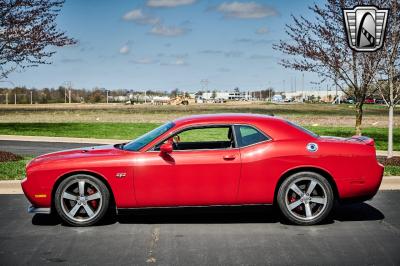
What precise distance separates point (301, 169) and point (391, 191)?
3.39 m

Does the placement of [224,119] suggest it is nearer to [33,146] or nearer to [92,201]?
[92,201]

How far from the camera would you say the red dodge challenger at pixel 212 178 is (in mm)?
7270

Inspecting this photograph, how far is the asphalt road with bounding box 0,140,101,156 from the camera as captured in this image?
17172mm

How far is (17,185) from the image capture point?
10109 mm

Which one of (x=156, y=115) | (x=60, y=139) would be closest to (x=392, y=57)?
(x=60, y=139)

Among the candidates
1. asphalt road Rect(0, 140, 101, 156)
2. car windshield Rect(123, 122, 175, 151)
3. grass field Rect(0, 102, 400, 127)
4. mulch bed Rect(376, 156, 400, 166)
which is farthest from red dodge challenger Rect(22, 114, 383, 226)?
grass field Rect(0, 102, 400, 127)

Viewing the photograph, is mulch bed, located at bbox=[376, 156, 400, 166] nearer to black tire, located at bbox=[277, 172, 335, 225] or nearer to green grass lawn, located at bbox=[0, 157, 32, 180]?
black tire, located at bbox=[277, 172, 335, 225]

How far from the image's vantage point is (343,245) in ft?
21.1

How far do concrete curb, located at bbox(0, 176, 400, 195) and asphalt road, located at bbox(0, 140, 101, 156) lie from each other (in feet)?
20.6

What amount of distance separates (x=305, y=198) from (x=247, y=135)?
111cm

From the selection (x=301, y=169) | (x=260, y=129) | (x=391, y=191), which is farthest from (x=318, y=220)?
(x=391, y=191)

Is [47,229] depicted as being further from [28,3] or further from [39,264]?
[28,3]

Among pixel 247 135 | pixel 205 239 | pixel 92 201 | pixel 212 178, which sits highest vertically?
pixel 247 135

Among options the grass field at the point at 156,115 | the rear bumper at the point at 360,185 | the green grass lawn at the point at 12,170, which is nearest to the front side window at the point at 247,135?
the rear bumper at the point at 360,185
